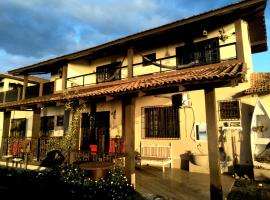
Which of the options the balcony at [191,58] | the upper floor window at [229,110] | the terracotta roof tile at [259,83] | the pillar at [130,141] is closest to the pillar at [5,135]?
the balcony at [191,58]

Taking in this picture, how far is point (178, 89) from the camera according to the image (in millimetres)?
8031

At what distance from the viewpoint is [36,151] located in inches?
510

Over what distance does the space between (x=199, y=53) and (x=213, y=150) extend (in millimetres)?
6886

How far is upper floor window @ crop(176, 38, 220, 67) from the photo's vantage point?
39.1 feet

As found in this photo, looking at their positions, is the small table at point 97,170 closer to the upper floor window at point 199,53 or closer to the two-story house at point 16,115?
the upper floor window at point 199,53

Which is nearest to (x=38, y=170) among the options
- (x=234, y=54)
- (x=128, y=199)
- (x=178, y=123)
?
(x=128, y=199)

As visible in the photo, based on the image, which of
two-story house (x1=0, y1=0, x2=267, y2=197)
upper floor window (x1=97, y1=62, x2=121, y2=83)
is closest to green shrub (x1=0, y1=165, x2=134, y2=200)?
two-story house (x1=0, y1=0, x2=267, y2=197)

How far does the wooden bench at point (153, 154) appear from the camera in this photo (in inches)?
462

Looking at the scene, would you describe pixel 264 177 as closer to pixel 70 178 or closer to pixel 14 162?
pixel 70 178

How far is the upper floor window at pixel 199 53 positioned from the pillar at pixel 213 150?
15.9 ft

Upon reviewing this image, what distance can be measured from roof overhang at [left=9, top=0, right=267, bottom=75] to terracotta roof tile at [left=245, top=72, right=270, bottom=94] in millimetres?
2600

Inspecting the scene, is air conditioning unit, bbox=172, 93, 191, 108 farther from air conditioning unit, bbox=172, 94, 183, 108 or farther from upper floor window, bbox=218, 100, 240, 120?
upper floor window, bbox=218, 100, 240, 120

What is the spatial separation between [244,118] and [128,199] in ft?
20.8

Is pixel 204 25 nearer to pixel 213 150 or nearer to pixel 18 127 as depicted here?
pixel 213 150
